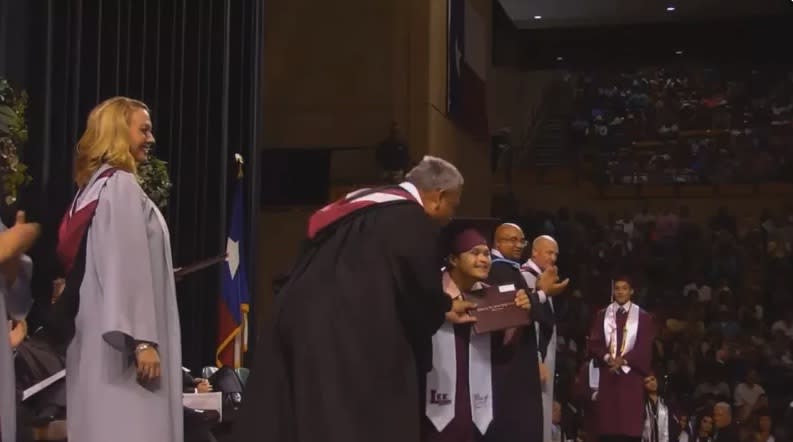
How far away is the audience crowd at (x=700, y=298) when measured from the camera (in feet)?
41.6

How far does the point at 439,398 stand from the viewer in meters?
4.77

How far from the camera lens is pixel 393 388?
394cm

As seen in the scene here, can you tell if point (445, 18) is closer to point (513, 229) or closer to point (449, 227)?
point (513, 229)

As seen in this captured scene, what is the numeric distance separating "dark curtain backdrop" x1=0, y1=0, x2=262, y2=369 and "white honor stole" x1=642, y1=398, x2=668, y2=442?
3.27 meters

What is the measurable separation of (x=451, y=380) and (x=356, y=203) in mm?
1109

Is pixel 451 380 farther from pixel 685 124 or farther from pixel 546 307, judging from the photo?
pixel 685 124

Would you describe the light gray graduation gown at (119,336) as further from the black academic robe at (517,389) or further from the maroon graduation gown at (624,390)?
the maroon graduation gown at (624,390)

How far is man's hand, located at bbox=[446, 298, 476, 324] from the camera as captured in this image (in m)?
4.88

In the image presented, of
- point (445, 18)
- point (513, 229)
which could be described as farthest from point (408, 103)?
point (513, 229)

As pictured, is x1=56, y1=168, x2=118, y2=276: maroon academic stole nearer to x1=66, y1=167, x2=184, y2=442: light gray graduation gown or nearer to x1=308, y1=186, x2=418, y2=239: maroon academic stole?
x1=66, y1=167, x2=184, y2=442: light gray graduation gown

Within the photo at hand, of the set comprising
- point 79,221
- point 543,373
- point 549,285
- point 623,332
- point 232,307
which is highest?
point 79,221

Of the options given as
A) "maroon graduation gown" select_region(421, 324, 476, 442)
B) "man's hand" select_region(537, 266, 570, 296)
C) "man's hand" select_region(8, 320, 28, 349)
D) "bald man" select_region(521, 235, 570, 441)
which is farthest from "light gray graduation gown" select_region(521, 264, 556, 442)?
"man's hand" select_region(8, 320, 28, 349)

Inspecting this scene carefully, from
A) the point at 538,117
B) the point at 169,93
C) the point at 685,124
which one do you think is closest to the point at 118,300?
the point at 169,93

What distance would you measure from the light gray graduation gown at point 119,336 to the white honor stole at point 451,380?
123cm
